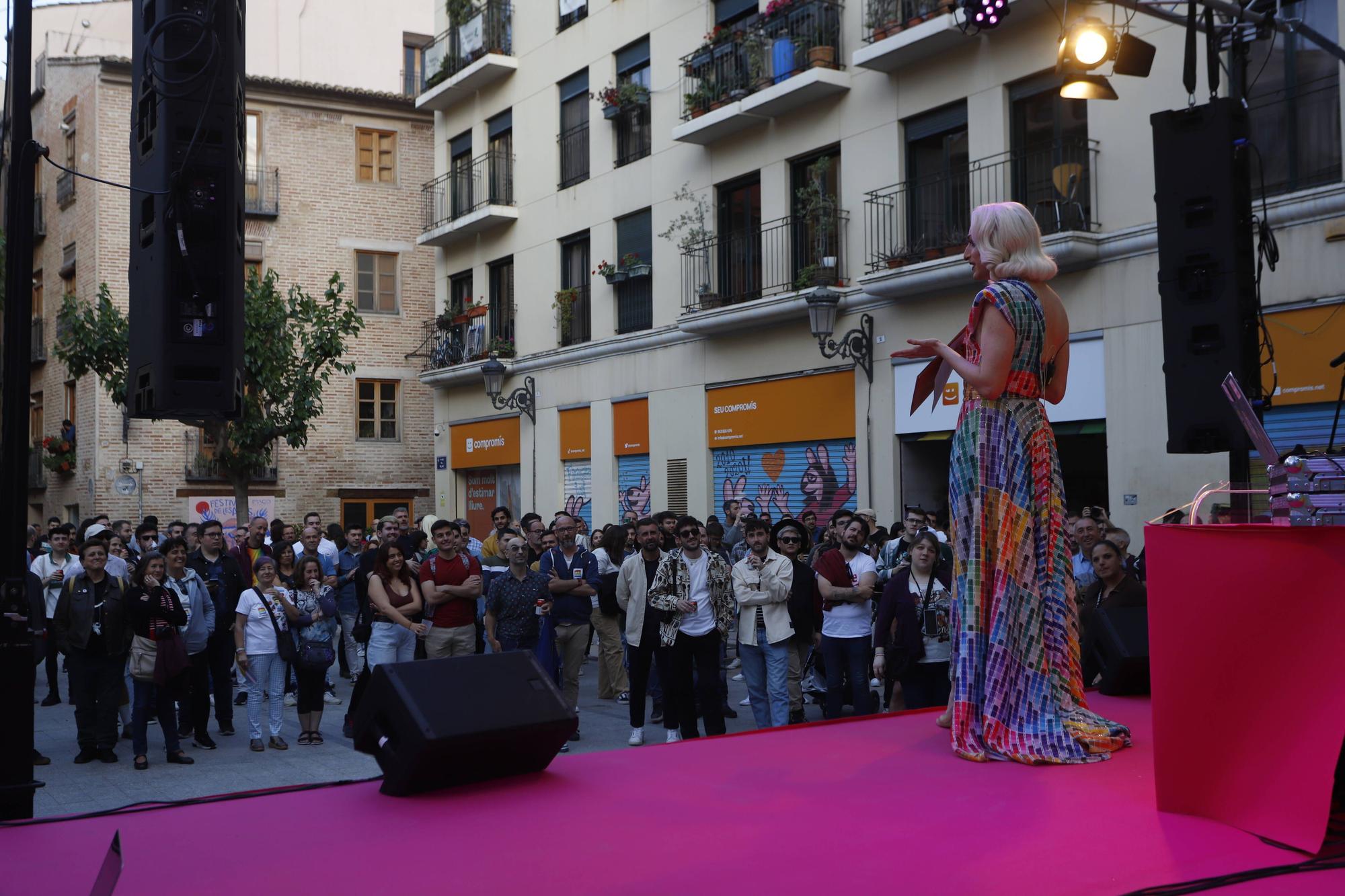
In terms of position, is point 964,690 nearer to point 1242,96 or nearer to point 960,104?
point 1242,96

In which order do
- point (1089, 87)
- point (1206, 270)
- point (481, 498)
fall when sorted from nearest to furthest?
point (1206, 270) < point (1089, 87) < point (481, 498)

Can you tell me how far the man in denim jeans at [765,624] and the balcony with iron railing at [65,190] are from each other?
88.9 feet

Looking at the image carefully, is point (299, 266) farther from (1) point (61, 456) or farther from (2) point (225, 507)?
(1) point (61, 456)

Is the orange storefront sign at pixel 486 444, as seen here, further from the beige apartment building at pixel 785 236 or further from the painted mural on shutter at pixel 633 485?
the painted mural on shutter at pixel 633 485

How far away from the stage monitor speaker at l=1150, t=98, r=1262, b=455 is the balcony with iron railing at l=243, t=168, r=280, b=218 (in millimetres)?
26138

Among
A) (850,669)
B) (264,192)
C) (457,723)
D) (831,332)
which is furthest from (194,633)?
(264,192)

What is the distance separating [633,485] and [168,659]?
12063 millimetres

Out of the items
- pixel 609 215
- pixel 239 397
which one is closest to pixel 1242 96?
pixel 239 397

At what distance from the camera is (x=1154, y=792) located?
13.3 feet

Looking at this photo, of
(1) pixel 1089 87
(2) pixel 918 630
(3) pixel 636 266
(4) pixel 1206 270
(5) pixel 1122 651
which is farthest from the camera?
(3) pixel 636 266

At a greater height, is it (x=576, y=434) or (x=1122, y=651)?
(x=576, y=434)

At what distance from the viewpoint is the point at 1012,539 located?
4629mm

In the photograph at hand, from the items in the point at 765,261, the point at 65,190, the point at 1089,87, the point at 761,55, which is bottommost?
the point at 1089,87

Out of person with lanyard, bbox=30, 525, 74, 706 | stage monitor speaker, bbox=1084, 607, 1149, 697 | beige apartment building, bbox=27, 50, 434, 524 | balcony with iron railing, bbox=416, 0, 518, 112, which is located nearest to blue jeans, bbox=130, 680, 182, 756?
person with lanyard, bbox=30, 525, 74, 706
